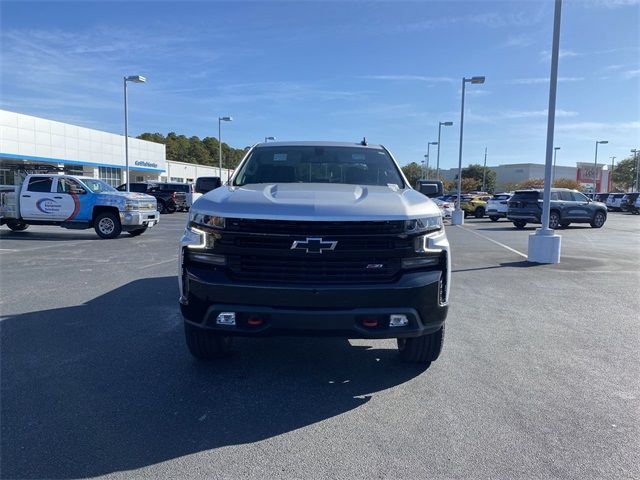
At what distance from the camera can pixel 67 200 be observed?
48.4 ft

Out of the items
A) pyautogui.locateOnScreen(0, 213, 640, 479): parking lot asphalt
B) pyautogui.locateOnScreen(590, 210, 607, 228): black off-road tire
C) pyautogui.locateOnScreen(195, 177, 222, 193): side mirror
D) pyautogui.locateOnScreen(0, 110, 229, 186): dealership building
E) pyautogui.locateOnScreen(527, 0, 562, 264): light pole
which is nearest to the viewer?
pyautogui.locateOnScreen(0, 213, 640, 479): parking lot asphalt

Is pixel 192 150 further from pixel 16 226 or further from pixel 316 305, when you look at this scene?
pixel 316 305

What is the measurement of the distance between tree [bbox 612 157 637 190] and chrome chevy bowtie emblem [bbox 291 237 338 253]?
3730 inches

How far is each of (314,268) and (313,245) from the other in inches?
6.7

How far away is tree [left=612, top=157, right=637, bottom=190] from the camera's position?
82.8 meters

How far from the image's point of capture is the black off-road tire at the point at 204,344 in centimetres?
406

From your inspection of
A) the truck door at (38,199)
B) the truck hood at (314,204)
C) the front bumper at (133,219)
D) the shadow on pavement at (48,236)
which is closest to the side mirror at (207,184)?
the truck hood at (314,204)

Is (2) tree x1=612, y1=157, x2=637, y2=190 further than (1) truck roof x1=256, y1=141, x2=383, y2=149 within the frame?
Yes

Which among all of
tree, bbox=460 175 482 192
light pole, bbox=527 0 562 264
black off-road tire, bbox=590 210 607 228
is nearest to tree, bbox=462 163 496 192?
tree, bbox=460 175 482 192

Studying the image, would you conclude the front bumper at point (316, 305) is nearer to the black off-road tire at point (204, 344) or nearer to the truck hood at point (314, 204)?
the truck hood at point (314, 204)

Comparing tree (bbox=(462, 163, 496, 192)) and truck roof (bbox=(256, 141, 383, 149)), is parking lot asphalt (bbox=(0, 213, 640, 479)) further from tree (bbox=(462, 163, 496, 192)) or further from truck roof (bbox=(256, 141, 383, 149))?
tree (bbox=(462, 163, 496, 192))

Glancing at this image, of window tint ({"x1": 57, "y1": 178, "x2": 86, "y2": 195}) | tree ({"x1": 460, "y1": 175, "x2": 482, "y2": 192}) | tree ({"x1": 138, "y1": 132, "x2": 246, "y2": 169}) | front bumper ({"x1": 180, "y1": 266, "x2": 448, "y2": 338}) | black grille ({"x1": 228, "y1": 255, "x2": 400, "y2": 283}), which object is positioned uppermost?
tree ({"x1": 138, "y1": 132, "x2": 246, "y2": 169})

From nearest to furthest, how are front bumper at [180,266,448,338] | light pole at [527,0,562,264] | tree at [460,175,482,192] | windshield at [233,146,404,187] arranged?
front bumper at [180,266,448,338]
windshield at [233,146,404,187]
light pole at [527,0,562,264]
tree at [460,175,482,192]

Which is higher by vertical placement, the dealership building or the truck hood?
the dealership building
